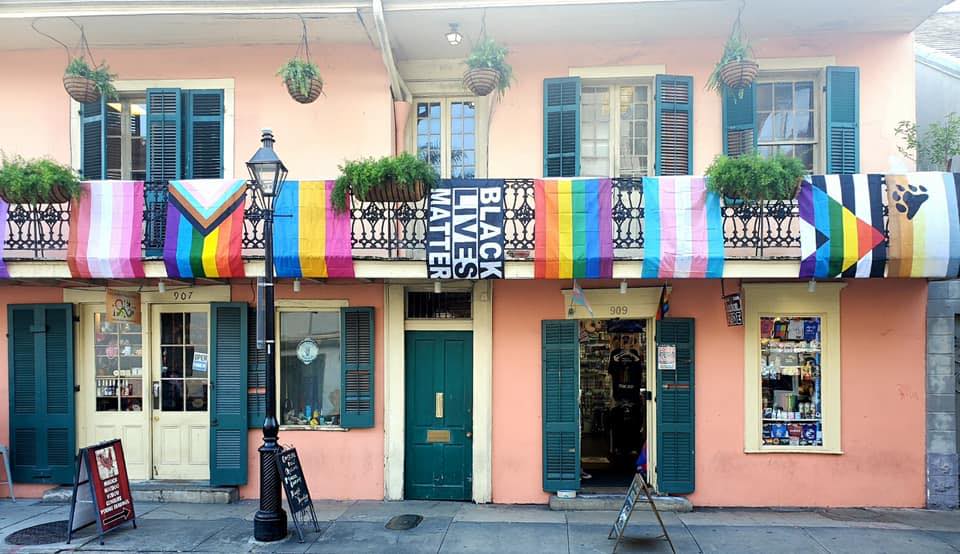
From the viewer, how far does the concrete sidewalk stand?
21.8 feet

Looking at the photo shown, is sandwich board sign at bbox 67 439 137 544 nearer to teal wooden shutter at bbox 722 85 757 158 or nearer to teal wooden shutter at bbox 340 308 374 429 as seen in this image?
teal wooden shutter at bbox 340 308 374 429

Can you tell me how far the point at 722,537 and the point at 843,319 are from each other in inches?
135

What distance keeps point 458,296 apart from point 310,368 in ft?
7.86

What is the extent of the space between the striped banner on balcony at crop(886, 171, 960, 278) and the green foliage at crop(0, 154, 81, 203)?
1006 centimetres

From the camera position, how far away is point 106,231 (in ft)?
24.8

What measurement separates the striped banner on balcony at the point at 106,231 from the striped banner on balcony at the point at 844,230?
27.0 feet

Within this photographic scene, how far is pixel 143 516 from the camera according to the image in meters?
7.64

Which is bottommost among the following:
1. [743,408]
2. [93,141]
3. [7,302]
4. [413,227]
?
[743,408]

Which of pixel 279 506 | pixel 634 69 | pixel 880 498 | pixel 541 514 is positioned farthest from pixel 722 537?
pixel 634 69

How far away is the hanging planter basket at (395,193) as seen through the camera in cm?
729

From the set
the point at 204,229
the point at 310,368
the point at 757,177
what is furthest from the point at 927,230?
the point at 204,229

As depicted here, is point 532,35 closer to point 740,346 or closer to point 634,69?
point 634,69

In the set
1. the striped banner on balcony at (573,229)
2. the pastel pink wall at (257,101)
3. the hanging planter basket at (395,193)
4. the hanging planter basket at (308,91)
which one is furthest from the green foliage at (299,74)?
the striped banner on balcony at (573,229)

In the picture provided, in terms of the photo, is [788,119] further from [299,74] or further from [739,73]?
[299,74]
